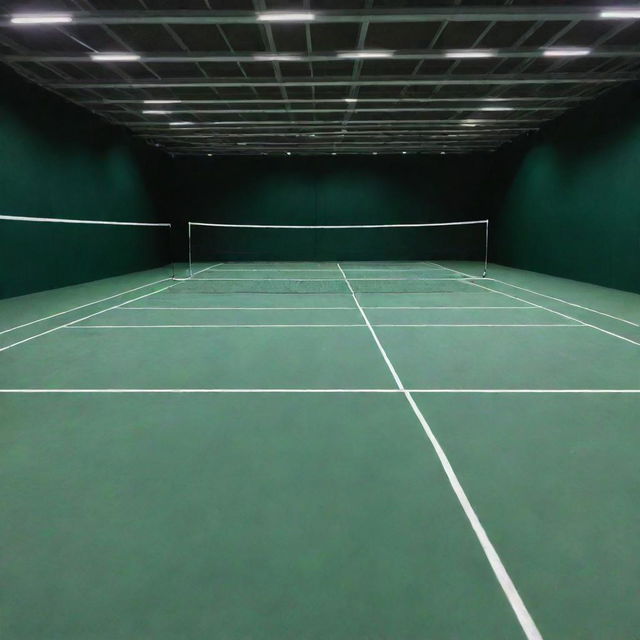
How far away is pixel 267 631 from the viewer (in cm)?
191

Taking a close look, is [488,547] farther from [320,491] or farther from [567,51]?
[567,51]

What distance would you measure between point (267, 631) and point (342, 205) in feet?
77.8

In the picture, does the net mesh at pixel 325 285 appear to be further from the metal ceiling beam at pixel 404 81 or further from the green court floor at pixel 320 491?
the green court floor at pixel 320 491

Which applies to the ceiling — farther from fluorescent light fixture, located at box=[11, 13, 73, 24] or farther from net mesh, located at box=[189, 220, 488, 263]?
net mesh, located at box=[189, 220, 488, 263]

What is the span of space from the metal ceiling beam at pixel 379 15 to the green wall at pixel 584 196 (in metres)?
5.22

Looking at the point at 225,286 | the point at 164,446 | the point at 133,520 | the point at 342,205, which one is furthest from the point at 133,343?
the point at 342,205

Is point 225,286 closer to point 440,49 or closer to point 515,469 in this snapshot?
point 440,49

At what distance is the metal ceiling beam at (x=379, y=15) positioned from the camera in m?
8.66

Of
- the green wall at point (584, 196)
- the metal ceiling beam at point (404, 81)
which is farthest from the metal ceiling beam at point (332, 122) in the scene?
the metal ceiling beam at point (404, 81)

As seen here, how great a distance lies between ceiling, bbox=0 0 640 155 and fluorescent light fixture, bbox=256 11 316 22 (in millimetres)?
21

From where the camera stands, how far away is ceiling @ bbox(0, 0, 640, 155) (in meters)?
8.84

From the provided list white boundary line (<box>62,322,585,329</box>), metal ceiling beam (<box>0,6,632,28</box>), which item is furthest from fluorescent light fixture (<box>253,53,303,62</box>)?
white boundary line (<box>62,322,585,329</box>)

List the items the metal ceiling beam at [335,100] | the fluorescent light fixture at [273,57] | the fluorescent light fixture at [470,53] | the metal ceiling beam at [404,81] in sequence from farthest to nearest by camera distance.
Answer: the metal ceiling beam at [335,100] → the metal ceiling beam at [404,81] → the fluorescent light fixture at [273,57] → the fluorescent light fixture at [470,53]

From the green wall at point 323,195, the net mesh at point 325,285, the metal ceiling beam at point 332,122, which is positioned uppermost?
the metal ceiling beam at point 332,122
